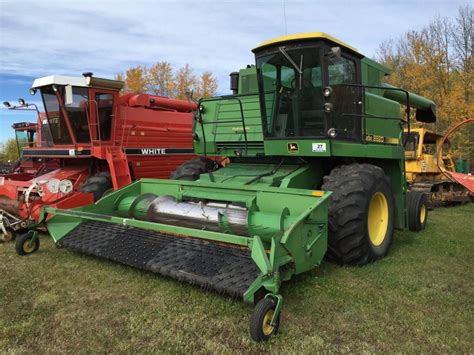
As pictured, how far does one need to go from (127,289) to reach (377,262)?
279 centimetres

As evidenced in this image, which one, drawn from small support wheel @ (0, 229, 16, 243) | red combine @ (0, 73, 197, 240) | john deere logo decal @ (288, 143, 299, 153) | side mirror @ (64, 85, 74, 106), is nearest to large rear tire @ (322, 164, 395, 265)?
john deere logo decal @ (288, 143, 299, 153)

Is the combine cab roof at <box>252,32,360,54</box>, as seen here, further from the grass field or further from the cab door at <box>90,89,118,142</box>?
the cab door at <box>90,89,118,142</box>

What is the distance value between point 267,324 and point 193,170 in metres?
3.57

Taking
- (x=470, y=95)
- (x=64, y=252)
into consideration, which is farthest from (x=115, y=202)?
(x=470, y=95)

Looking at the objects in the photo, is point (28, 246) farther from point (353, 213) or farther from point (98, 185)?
point (353, 213)

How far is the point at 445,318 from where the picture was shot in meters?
3.47

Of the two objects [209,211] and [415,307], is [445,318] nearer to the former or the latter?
[415,307]

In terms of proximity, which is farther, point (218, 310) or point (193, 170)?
point (193, 170)

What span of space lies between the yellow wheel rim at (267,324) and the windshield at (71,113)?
22.8 ft

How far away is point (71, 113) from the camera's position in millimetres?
8859

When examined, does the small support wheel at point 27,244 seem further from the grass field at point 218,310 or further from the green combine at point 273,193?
the green combine at point 273,193

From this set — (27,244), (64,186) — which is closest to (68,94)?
(64,186)

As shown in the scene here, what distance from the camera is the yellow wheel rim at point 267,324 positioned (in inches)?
118

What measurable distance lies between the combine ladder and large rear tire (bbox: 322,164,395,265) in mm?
4755
